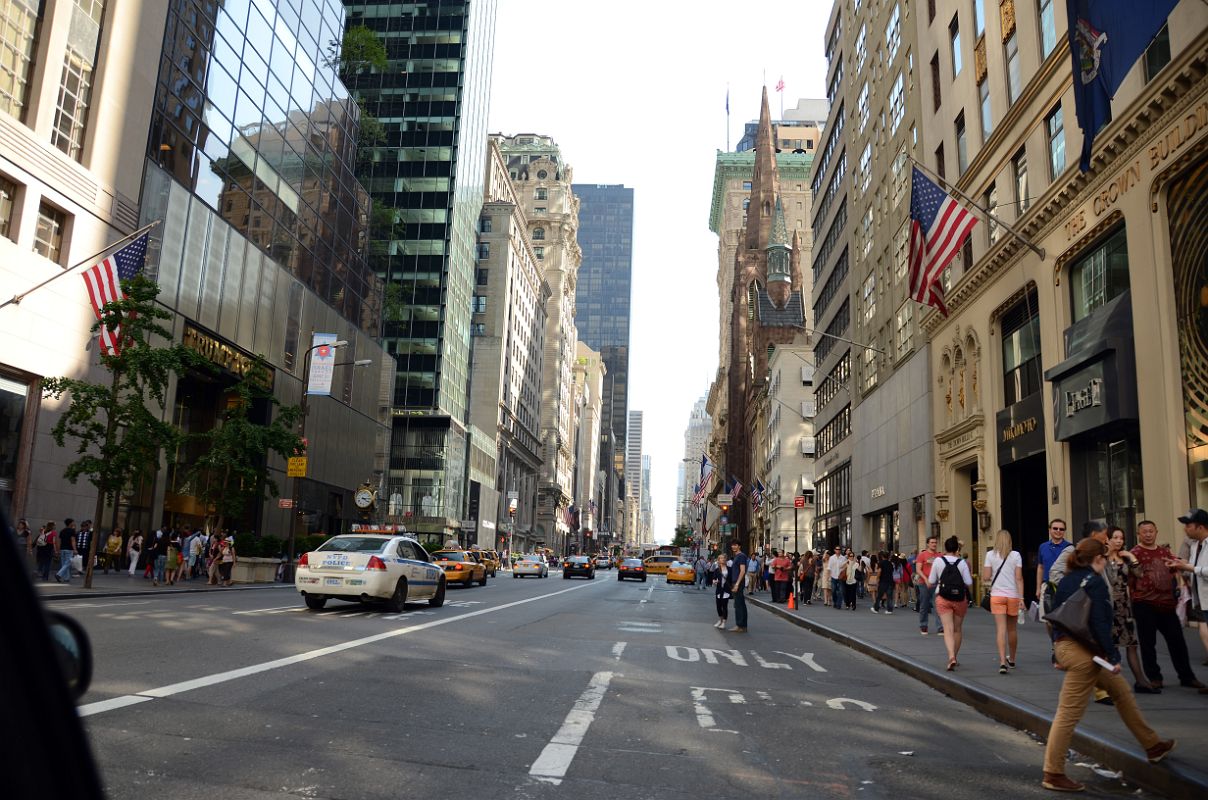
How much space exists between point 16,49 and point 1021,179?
29.8m

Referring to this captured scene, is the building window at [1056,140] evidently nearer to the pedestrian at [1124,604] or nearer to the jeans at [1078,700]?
the pedestrian at [1124,604]

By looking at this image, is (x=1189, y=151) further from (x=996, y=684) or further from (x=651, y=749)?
(x=651, y=749)

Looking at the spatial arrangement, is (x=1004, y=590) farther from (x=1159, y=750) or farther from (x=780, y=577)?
(x=780, y=577)

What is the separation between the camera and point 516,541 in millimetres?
120812

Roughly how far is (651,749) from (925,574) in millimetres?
14989

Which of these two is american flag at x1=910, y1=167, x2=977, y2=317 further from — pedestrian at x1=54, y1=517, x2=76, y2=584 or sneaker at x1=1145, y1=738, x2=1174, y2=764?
pedestrian at x1=54, y1=517, x2=76, y2=584

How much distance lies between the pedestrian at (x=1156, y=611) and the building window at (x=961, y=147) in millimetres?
A: 23319

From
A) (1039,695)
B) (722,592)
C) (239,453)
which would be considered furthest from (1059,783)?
(239,453)

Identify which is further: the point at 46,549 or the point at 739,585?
the point at 46,549

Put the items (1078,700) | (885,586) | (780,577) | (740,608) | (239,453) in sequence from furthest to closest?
(780,577)
(239,453)
(885,586)
(740,608)
(1078,700)

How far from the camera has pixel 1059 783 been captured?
249 inches

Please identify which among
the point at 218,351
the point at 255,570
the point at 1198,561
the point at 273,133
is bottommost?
the point at 255,570

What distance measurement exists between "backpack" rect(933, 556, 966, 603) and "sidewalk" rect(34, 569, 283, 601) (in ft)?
51.6

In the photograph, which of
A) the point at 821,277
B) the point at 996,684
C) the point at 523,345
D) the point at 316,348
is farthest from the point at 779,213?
the point at 996,684
